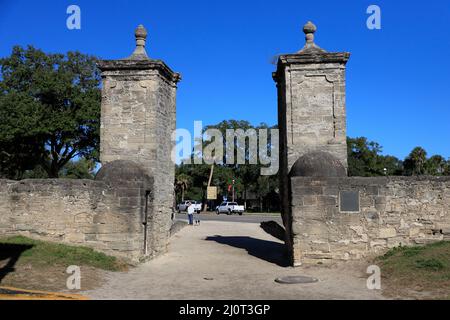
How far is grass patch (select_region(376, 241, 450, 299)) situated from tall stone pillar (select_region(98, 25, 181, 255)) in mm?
6025

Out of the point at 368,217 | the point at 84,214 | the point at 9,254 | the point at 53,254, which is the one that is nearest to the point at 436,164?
the point at 368,217

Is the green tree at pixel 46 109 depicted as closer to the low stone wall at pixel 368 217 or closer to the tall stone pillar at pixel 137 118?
the tall stone pillar at pixel 137 118

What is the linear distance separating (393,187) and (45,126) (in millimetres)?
21913

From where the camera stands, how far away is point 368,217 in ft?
31.4

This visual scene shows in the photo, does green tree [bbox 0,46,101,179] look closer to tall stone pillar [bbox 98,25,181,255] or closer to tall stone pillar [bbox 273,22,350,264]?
tall stone pillar [bbox 98,25,181,255]

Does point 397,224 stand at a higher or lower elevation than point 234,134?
lower

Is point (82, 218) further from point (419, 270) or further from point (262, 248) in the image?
point (419, 270)

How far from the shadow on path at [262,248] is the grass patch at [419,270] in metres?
2.52

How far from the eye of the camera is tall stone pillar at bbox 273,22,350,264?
10.7 m

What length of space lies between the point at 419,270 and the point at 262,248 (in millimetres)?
5749

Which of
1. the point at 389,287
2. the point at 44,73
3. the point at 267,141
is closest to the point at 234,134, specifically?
the point at 267,141

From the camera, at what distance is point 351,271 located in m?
8.93

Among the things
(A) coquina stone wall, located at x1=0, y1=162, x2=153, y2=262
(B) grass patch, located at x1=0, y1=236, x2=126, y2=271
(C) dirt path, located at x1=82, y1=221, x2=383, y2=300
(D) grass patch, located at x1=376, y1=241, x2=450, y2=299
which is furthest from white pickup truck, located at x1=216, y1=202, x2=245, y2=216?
(D) grass patch, located at x1=376, y1=241, x2=450, y2=299

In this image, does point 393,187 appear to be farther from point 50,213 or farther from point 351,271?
point 50,213
